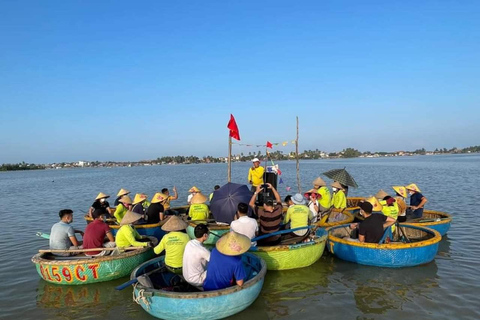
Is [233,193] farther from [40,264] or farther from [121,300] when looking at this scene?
[40,264]

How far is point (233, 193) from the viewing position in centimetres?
1010

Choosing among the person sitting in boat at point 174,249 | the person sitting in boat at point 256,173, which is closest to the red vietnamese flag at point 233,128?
the person sitting in boat at point 256,173

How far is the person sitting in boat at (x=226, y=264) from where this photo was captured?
217 inches

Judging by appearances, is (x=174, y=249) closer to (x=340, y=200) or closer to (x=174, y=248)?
(x=174, y=248)

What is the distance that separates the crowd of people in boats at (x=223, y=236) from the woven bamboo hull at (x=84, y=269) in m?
0.40

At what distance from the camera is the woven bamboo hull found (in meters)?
7.39

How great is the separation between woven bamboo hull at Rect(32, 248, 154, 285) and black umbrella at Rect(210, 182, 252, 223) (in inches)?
121

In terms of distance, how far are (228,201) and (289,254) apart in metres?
2.92

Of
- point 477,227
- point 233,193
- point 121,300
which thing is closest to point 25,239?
point 121,300

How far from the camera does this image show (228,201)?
10.0 metres

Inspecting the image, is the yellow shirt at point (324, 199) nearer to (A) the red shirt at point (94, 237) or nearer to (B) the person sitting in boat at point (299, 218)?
(B) the person sitting in boat at point (299, 218)

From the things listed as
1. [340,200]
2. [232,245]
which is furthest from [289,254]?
[340,200]

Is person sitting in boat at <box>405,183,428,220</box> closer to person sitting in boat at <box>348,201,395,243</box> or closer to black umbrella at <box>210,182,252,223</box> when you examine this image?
person sitting in boat at <box>348,201,395,243</box>

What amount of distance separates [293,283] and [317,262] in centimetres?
158
